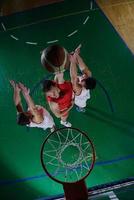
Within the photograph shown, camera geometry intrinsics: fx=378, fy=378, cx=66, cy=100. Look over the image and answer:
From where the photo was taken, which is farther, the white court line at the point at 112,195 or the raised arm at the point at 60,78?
the raised arm at the point at 60,78

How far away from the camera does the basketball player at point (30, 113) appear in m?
5.35

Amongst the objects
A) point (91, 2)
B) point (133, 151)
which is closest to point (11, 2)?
point (91, 2)

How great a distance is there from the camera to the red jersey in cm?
529

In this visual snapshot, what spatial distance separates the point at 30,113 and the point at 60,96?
0.49 m

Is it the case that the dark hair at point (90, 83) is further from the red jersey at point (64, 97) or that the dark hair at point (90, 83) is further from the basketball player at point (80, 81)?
the red jersey at point (64, 97)

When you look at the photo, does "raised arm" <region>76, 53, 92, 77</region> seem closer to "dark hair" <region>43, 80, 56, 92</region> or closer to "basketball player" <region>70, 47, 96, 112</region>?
"basketball player" <region>70, 47, 96, 112</region>

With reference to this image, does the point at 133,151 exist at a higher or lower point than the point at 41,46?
lower

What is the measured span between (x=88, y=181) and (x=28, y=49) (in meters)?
2.07

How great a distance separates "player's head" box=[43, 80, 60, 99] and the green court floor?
0.15 meters

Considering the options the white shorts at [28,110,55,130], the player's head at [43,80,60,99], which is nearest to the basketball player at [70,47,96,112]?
the player's head at [43,80,60,99]

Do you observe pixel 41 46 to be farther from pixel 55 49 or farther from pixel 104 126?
pixel 104 126

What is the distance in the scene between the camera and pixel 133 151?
5430 millimetres

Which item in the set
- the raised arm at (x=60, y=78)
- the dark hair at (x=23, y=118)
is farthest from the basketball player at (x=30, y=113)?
the raised arm at (x=60, y=78)

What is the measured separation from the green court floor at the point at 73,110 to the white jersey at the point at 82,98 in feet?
0.34
